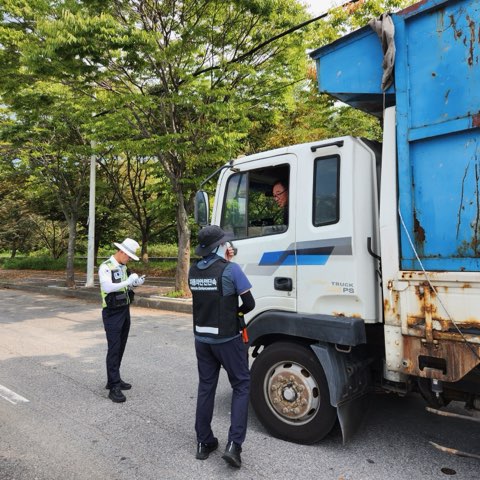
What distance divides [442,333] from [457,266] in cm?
43

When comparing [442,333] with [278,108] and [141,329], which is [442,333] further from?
[278,108]

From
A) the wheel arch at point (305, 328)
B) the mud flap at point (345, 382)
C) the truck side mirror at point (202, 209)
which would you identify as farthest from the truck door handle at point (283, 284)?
the truck side mirror at point (202, 209)

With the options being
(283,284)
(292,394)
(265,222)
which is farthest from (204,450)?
(265,222)

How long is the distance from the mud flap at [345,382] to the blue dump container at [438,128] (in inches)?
36.2

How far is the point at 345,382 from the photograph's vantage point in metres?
3.24

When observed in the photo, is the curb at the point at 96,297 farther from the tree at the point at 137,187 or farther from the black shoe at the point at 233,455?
the black shoe at the point at 233,455

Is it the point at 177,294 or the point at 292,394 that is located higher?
the point at 177,294

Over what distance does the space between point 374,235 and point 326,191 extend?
0.50m

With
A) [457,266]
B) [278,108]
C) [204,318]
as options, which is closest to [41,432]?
[204,318]

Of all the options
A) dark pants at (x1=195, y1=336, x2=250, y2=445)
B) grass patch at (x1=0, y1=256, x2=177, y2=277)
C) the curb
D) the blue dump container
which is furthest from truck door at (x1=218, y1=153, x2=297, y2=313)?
grass patch at (x1=0, y1=256, x2=177, y2=277)

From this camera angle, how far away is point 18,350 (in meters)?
6.88

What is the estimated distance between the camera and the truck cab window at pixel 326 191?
3324mm

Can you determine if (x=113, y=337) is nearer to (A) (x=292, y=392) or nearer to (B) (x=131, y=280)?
(B) (x=131, y=280)

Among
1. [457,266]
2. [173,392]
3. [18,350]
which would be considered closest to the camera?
[457,266]
